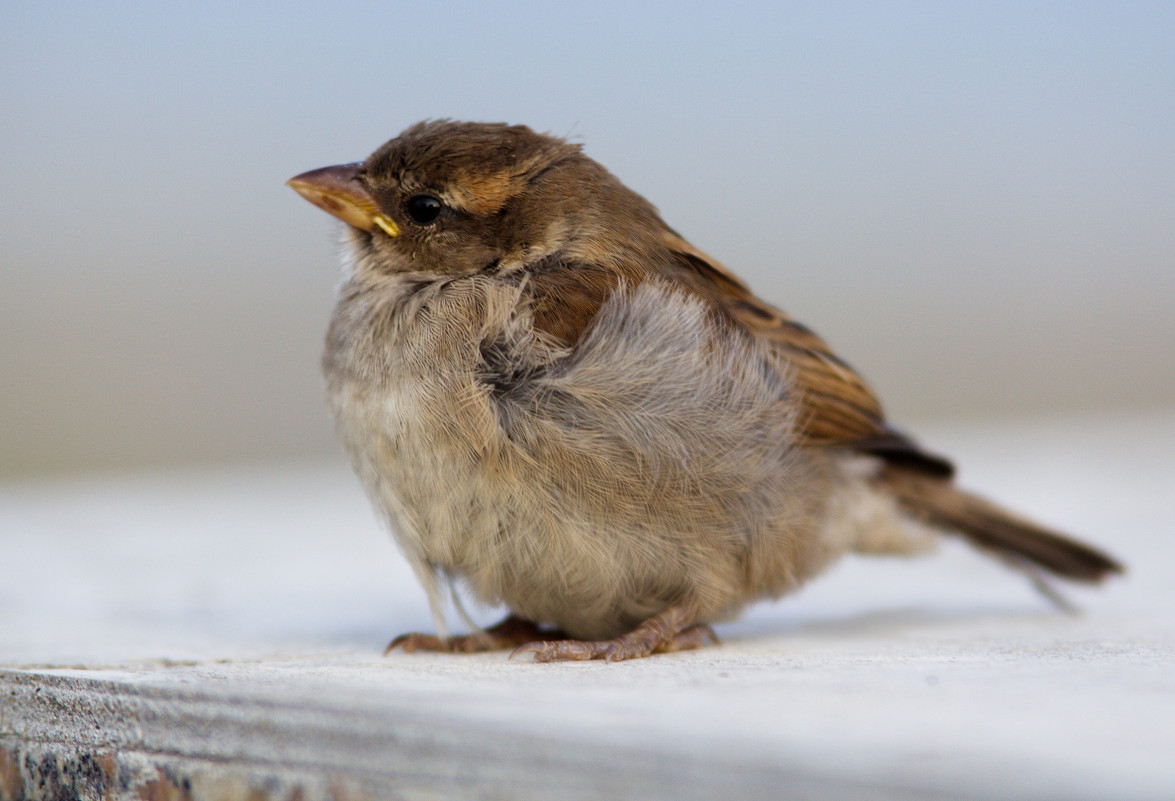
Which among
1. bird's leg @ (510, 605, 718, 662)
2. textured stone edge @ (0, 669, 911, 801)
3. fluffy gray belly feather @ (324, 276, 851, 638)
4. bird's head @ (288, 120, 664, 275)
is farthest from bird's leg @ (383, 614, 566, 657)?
bird's head @ (288, 120, 664, 275)

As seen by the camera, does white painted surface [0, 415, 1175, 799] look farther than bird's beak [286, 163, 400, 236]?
No

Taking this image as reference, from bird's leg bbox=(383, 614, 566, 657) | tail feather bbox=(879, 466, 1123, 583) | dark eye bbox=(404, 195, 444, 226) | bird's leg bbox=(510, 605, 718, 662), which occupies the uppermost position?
dark eye bbox=(404, 195, 444, 226)

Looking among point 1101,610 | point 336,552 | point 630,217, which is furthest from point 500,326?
point 336,552

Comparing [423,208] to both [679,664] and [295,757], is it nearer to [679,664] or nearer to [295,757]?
[679,664]

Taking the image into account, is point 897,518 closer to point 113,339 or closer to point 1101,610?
point 1101,610

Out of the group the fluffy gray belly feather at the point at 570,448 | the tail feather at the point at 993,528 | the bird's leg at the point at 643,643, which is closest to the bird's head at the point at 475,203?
the fluffy gray belly feather at the point at 570,448

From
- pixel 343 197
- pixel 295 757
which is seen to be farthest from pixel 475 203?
pixel 295 757

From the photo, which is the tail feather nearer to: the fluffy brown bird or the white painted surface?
the white painted surface
